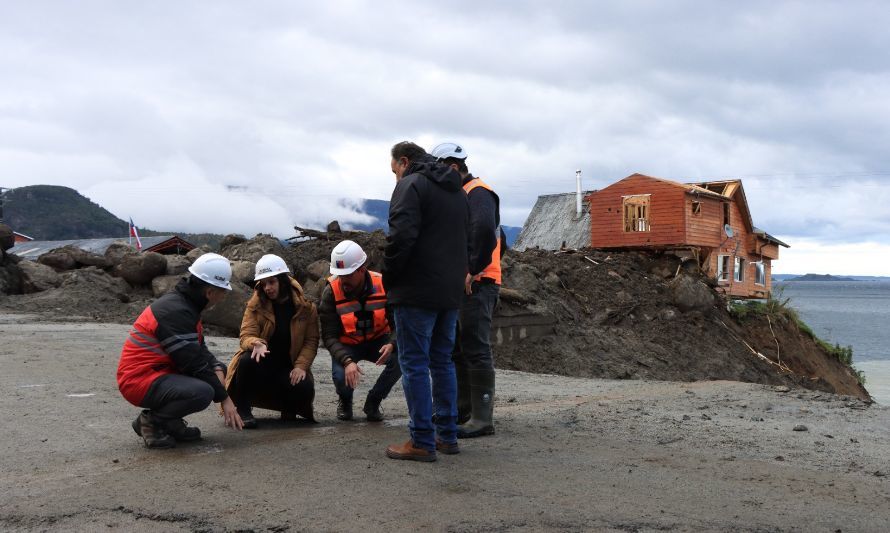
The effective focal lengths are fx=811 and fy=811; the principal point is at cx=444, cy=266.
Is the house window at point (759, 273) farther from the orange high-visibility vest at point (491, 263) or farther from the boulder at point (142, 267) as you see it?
the orange high-visibility vest at point (491, 263)

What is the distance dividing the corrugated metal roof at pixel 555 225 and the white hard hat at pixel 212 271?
29.8m

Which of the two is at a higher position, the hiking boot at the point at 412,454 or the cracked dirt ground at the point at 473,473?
the hiking boot at the point at 412,454

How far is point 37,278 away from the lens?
63.2ft

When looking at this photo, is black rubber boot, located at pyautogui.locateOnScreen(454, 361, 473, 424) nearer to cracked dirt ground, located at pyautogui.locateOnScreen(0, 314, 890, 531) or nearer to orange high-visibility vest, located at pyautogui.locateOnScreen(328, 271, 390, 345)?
cracked dirt ground, located at pyautogui.locateOnScreen(0, 314, 890, 531)

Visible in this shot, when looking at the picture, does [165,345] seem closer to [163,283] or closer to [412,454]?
[412,454]

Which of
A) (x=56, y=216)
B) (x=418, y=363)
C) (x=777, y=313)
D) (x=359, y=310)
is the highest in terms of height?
(x=56, y=216)

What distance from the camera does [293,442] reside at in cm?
591

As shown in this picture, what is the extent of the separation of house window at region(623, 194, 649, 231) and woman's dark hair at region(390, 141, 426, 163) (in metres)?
26.3

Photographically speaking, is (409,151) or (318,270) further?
(318,270)

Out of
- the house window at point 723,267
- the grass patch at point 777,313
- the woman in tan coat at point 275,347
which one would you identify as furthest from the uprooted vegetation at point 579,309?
the woman in tan coat at point 275,347

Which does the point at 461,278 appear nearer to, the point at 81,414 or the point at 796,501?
the point at 796,501

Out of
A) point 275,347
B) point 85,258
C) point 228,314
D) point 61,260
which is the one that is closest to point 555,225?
point 85,258

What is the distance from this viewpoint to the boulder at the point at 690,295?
77.6ft

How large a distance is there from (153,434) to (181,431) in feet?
0.67
